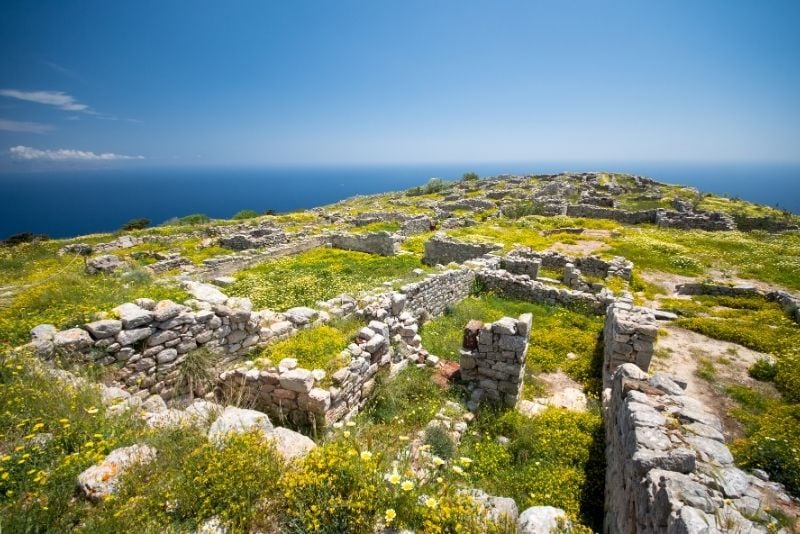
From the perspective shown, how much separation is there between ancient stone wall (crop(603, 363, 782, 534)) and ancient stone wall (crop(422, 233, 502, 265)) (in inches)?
618

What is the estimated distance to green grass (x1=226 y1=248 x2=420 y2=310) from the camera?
14.9m

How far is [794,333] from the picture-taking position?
1277cm

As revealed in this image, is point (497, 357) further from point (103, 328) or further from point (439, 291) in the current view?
point (103, 328)

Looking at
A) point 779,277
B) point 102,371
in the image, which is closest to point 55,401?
point 102,371

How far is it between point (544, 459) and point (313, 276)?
556 inches

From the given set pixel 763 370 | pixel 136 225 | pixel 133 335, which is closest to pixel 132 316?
pixel 133 335

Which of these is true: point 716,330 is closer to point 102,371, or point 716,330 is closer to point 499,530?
point 499,530

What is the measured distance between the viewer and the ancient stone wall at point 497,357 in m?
9.43

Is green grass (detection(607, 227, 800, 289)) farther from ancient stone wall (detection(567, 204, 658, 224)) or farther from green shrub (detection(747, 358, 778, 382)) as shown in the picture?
green shrub (detection(747, 358, 778, 382))

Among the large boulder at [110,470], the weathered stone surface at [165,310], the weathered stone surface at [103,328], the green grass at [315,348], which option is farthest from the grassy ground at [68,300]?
the large boulder at [110,470]

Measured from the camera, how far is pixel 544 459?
7508 millimetres

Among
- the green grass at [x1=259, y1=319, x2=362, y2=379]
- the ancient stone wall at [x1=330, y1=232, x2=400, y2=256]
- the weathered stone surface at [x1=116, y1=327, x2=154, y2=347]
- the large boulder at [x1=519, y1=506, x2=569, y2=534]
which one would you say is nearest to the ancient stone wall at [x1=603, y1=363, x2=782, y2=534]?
the large boulder at [x1=519, y1=506, x2=569, y2=534]

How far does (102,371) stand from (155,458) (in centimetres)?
373

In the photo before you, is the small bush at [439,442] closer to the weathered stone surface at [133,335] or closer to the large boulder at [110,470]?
the large boulder at [110,470]
